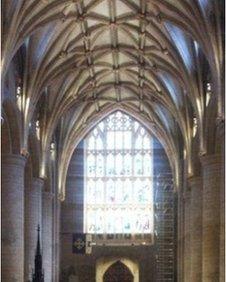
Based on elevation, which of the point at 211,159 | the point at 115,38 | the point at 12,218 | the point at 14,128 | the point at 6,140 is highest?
the point at 115,38

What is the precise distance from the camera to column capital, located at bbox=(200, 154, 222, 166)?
43344 millimetres

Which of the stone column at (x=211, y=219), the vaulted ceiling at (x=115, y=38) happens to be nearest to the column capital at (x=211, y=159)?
the stone column at (x=211, y=219)

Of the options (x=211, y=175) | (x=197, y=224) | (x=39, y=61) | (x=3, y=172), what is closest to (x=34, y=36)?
(x=39, y=61)

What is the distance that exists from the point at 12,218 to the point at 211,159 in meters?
10.6

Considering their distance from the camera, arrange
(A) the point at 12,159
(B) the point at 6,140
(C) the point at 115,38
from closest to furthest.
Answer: (A) the point at 12,159 → (B) the point at 6,140 → (C) the point at 115,38

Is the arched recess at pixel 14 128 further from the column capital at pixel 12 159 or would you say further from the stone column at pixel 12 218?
the stone column at pixel 12 218

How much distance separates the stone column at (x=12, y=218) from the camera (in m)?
43.2

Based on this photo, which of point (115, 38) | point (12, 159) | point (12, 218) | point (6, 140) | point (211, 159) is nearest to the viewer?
point (211, 159)

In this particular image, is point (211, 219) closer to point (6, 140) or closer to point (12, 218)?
point (12, 218)

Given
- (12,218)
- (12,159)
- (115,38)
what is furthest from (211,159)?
(12,218)

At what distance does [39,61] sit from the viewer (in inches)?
1802

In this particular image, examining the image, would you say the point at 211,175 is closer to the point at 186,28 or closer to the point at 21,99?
the point at 186,28

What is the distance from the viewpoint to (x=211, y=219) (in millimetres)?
42312

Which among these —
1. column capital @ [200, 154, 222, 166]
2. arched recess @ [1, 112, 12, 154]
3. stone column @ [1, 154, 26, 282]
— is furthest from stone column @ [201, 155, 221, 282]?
arched recess @ [1, 112, 12, 154]
